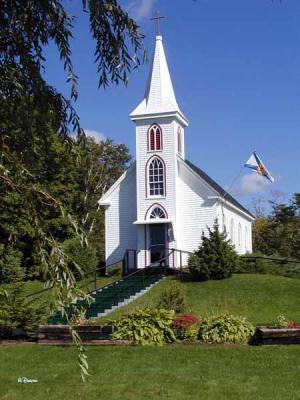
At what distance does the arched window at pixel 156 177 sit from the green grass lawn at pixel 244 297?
693 centimetres

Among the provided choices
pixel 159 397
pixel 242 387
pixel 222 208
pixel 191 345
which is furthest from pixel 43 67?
pixel 222 208

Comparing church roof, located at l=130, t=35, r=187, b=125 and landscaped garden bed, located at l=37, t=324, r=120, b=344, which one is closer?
landscaped garden bed, located at l=37, t=324, r=120, b=344

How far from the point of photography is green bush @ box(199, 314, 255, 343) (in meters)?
11.7

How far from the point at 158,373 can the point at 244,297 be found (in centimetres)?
1268

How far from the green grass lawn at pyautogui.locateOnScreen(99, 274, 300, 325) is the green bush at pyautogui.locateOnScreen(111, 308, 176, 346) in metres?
5.30

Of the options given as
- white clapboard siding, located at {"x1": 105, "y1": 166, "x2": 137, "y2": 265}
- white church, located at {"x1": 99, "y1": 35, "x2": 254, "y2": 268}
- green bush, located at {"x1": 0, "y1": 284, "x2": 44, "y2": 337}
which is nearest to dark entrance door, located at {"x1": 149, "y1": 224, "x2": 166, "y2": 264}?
white church, located at {"x1": 99, "y1": 35, "x2": 254, "y2": 268}

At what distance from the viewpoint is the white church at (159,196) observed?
101 feet

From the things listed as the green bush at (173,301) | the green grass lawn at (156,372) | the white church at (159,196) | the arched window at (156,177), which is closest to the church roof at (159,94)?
the white church at (159,196)

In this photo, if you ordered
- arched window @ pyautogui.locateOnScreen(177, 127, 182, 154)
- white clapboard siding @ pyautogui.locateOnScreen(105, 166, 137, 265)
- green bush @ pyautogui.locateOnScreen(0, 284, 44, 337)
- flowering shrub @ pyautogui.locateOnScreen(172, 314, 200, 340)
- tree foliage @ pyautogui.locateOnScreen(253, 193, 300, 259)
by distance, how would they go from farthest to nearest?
tree foliage @ pyautogui.locateOnScreen(253, 193, 300, 259) < arched window @ pyautogui.locateOnScreen(177, 127, 182, 154) < white clapboard siding @ pyautogui.locateOnScreen(105, 166, 137, 265) < green bush @ pyautogui.locateOnScreen(0, 284, 44, 337) < flowering shrub @ pyautogui.locateOnScreen(172, 314, 200, 340)

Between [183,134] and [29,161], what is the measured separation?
2987cm

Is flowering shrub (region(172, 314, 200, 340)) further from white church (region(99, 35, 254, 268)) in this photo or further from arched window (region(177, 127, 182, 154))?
arched window (region(177, 127, 182, 154))

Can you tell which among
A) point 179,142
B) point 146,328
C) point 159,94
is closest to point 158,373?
point 146,328

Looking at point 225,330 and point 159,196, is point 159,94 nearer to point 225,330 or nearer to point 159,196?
point 159,196

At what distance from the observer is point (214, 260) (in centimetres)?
2481
